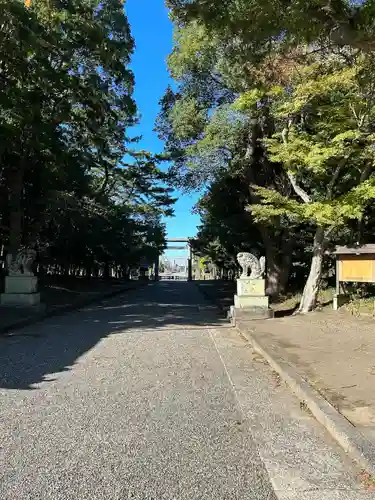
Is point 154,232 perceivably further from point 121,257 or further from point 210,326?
point 210,326

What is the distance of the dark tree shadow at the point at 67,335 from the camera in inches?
305

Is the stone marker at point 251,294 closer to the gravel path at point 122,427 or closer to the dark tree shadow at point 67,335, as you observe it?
the dark tree shadow at point 67,335

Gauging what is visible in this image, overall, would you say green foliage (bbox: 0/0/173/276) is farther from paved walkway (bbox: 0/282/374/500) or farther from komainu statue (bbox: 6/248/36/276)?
paved walkway (bbox: 0/282/374/500)

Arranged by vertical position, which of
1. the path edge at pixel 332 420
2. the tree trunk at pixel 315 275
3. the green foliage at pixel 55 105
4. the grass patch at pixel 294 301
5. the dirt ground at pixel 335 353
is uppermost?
the green foliage at pixel 55 105

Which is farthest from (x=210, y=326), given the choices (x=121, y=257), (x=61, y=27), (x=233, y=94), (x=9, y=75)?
(x=121, y=257)

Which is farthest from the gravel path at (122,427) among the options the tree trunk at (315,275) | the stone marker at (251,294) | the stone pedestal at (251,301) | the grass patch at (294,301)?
the grass patch at (294,301)

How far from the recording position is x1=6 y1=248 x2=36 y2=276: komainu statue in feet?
58.5

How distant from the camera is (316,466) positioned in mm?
4188

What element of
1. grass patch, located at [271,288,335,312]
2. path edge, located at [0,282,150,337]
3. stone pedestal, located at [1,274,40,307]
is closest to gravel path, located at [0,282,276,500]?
path edge, located at [0,282,150,337]

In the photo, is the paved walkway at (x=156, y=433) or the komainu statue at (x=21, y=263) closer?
the paved walkway at (x=156, y=433)

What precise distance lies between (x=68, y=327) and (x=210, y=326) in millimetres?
3980

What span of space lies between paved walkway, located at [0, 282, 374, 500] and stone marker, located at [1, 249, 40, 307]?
8.13 metres

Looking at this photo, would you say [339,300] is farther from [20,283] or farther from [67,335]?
[20,283]

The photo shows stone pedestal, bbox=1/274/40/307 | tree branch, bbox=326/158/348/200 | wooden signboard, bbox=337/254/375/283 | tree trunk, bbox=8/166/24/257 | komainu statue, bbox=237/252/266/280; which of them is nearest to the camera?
wooden signboard, bbox=337/254/375/283
